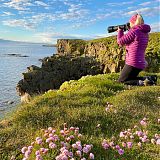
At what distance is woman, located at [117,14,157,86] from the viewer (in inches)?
576

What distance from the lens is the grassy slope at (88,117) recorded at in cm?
761

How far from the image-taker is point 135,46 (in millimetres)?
15031

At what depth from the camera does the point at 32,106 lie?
1035cm

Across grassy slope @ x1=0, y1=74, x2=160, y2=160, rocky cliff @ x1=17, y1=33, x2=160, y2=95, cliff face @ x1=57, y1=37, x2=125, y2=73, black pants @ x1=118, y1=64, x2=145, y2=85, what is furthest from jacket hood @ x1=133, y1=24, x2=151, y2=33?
cliff face @ x1=57, y1=37, x2=125, y2=73

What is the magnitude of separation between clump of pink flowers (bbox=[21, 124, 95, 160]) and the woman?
8.33 m

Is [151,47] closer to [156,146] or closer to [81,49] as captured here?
[156,146]

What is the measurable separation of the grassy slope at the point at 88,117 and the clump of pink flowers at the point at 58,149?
0.46m

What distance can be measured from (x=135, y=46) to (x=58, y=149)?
9.25m

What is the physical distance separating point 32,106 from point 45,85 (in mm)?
42302

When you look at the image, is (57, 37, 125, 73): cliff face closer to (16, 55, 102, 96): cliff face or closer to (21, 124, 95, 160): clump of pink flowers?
(16, 55, 102, 96): cliff face

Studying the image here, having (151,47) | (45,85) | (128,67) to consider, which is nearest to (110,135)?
(128,67)

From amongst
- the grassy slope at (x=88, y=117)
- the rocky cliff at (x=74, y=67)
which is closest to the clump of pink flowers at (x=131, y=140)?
the grassy slope at (x=88, y=117)

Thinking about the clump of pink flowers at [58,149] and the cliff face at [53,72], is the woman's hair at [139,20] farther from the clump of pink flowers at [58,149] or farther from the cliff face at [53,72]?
the cliff face at [53,72]

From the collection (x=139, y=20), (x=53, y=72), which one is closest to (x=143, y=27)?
(x=139, y=20)
